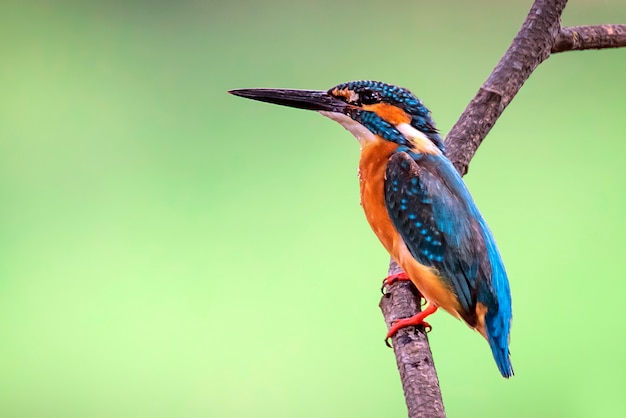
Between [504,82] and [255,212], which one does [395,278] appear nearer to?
[504,82]

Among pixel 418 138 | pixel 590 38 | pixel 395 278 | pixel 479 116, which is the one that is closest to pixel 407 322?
pixel 395 278

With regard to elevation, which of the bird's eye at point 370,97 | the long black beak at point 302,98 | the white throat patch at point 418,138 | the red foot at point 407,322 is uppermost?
the long black beak at point 302,98

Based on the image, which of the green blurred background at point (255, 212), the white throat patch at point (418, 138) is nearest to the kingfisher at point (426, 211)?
the white throat patch at point (418, 138)

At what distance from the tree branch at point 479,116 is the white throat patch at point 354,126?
21 centimetres

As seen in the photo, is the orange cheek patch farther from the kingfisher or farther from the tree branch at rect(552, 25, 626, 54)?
the tree branch at rect(552, 25, 626, 54)

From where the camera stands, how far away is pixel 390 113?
1.23 meters

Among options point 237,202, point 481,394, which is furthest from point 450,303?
point 237,202

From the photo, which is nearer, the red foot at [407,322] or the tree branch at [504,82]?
the red foot at [407,322]

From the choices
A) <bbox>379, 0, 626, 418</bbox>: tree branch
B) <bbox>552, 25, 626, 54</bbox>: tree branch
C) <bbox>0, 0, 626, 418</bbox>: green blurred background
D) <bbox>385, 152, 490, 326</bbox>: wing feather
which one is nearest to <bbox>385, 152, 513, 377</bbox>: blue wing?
<bbox>385, 152, 490, 326</bbox>: wing feather

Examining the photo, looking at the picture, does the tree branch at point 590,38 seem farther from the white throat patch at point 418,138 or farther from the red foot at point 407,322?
the red foot at point 407,322

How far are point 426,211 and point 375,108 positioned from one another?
0.17 metres

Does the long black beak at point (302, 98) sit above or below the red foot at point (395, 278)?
above

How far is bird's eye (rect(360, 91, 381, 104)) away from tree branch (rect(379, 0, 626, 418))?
0.26 meters

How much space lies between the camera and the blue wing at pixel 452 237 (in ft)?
3.97
